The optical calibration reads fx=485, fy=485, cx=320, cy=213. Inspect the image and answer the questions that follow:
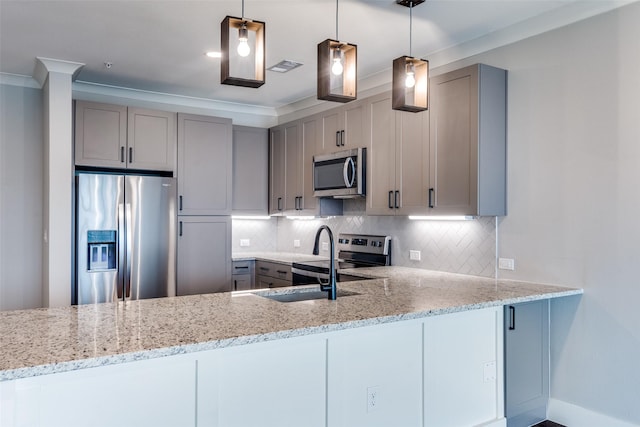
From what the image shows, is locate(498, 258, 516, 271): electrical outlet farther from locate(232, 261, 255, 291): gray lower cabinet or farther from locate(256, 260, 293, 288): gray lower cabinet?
locate(232, 261, 255, 291): gray lower cabinet

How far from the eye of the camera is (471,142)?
10.6 feet

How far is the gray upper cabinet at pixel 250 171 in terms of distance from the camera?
538 centimetres

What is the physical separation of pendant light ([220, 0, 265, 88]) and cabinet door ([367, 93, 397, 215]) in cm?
193

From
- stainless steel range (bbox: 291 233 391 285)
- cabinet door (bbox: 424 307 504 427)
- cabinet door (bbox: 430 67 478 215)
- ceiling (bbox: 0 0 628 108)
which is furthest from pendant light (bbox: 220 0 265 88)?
stainless steel range (bbox: 291 233 391 285)

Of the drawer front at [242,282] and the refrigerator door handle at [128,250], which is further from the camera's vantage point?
the drawer front at [242,282]

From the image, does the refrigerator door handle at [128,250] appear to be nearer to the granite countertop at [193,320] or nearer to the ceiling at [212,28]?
the ceiling at [212,28]

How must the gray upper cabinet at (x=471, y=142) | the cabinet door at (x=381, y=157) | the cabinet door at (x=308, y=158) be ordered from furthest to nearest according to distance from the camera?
1. the cabinet door at (x=308, y=158)
2. the cabinet door at (x=381, y=157)
3. the gray upper cabinet at (x=471, y=142)

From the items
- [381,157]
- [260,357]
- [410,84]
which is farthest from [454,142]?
[260,357]

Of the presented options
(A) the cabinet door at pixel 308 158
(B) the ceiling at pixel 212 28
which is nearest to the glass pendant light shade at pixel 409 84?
(B) the ceiling at pixel 212 28

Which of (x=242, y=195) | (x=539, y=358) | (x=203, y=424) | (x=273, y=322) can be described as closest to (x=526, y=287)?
(x=539, y=358)

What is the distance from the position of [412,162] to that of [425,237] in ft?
2.24

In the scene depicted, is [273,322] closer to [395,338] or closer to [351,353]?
[351,353]

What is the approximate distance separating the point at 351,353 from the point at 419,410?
55 cm

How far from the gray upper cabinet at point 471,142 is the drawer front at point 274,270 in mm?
1764
